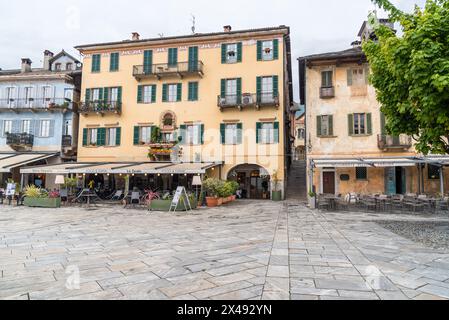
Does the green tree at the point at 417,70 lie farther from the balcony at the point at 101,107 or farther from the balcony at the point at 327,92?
the balcony at the point at 101,107

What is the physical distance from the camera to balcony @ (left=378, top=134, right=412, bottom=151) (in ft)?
59.0

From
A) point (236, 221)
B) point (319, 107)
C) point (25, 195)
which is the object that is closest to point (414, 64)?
point (236, 221)

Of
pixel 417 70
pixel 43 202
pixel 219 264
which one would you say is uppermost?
pixel 417 70

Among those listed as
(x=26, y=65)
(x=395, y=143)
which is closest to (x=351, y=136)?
(x=395, y=143)

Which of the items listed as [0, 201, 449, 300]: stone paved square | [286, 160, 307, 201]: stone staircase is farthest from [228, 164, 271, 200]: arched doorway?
[0, 201, 449, 300]: stone paved square

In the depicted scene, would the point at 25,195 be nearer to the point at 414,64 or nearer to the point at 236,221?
the point at 236,221

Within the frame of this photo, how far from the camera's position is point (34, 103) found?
24125mm

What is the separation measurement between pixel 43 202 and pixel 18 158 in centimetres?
914

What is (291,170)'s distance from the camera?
101ft

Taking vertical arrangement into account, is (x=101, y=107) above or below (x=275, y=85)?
below

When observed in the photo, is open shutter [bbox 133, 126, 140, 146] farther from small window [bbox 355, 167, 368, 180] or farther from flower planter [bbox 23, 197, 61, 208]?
small window [bbox 355, 167, 368, 180]

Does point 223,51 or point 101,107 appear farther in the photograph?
point 101,107

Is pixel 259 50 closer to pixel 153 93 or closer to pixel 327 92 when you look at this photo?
pixel 327 92
